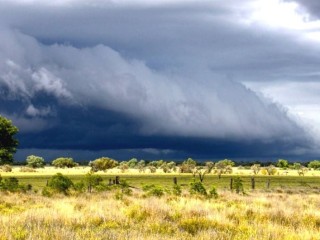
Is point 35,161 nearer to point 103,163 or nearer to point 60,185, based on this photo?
point 103,163

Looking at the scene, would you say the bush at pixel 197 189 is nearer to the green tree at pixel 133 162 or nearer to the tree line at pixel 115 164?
the tree line at pixel 115 164

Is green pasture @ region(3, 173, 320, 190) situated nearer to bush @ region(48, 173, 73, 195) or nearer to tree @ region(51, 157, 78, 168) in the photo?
bush @ region(48, 173, 73, 195)

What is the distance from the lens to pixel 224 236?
1323 cm

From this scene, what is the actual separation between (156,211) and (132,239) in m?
7.70

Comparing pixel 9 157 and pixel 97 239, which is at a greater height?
pixel 9 157

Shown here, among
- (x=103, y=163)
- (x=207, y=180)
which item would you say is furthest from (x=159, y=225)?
(x=103, y=163)

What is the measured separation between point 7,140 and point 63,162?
101m

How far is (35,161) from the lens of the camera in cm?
16938

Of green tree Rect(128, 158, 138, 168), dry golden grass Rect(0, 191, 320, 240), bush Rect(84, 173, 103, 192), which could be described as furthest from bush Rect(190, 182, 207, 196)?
green tree Rect(128, 158, 138, 168)

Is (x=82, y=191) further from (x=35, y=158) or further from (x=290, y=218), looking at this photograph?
(x=35, y=158)

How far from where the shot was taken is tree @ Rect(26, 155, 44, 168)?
166 meters

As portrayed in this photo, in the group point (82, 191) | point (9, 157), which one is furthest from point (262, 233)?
point (9, 157)

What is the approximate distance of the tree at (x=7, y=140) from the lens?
2477 inches

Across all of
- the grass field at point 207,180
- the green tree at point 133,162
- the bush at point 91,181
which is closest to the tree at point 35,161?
the green tree at point 133,162
